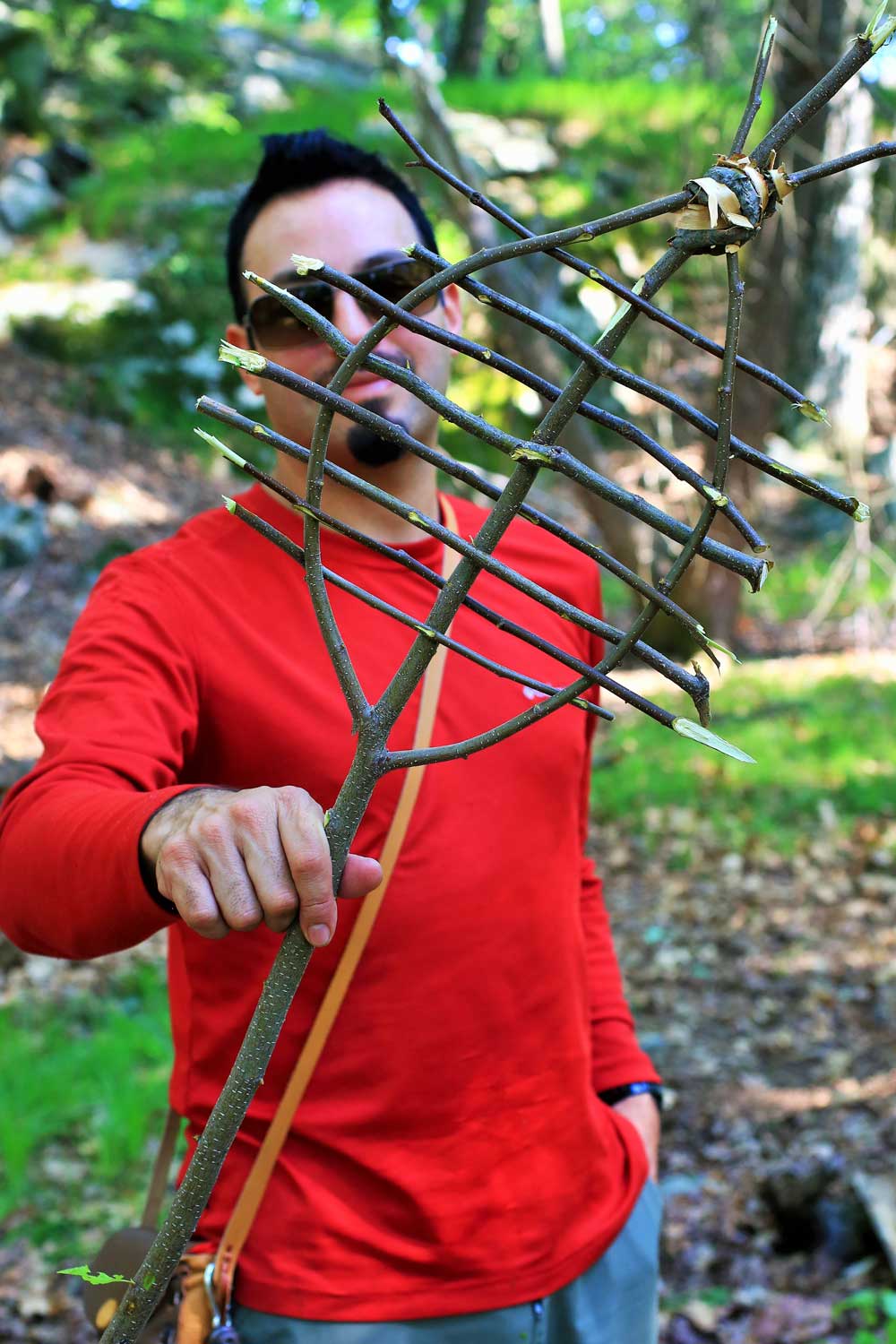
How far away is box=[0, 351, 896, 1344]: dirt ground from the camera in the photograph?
3.39 meters

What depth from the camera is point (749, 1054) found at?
184 inches

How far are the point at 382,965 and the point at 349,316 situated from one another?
1035 millimetres

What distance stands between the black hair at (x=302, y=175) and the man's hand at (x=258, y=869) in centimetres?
130

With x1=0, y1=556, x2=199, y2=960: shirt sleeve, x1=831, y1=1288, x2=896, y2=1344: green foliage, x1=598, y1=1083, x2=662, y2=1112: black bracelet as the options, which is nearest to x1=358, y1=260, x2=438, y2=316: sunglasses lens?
x1=0, y1=556, x2=199, y2=960: shirt sleeve

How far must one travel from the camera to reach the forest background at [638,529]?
3.82m

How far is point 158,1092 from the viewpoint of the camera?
4188 millimetres

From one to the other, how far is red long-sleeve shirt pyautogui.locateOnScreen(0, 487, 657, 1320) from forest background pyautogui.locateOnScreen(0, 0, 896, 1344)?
1918 millimetres

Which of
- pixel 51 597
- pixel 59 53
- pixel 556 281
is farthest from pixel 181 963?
pixel 59 53

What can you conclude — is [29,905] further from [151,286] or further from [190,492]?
[151,286]

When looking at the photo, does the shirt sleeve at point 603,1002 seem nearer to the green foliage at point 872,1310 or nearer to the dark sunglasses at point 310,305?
the dark sunglasses at point 310,305

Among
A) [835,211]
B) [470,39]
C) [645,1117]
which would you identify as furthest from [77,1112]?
[470,39]

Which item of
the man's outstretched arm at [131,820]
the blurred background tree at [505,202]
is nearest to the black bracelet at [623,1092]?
the man's outstretched arm at [131,820]

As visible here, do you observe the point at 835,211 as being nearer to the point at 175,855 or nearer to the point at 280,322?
the point at 280,322

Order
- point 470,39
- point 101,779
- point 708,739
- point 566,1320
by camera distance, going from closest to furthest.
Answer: point 708,739
point 101,779
point 566,1320
point 470,39
